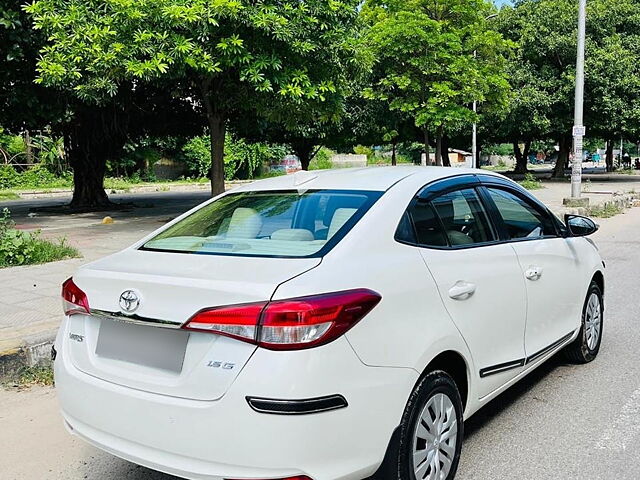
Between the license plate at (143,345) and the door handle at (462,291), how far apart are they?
4.37 feet

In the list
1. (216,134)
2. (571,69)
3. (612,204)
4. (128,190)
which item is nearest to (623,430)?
(216,134)

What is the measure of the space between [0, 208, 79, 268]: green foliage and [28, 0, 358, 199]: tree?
322 centimetres

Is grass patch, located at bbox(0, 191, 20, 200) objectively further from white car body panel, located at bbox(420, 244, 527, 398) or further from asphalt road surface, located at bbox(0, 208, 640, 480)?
white car body panel, located at bbox(420, 244, 527, 398)

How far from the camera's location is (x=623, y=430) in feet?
12.3

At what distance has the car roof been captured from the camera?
132 inches

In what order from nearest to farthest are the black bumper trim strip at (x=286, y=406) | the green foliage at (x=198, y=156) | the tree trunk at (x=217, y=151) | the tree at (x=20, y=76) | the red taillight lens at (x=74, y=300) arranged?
the black bumper trim strip at (x=286, y=406), the red taillight lens at (x=74, y=300), the tree at (x=20, y=76), the tree trunk at (x=217, y=151), the green foliage at (x=198, y=156)

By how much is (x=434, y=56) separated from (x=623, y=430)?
1756cm

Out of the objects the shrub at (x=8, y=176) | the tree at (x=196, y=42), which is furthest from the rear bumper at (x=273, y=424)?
the shrub at (x=8, y=176)

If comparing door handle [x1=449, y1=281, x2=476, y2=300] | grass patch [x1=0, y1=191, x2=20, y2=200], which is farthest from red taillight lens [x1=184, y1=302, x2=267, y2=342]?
grass patch [x1=0, y1=191, x2=20, y2=200]

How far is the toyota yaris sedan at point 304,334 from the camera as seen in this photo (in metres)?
2.36

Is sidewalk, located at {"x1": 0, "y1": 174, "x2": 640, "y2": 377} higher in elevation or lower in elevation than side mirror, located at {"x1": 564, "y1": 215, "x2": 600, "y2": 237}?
lower

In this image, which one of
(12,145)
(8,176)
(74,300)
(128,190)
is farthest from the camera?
(12,145)

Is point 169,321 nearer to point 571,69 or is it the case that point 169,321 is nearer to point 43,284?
point 43,284

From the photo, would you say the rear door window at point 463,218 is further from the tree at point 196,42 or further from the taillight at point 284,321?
the tree at point 196,42
